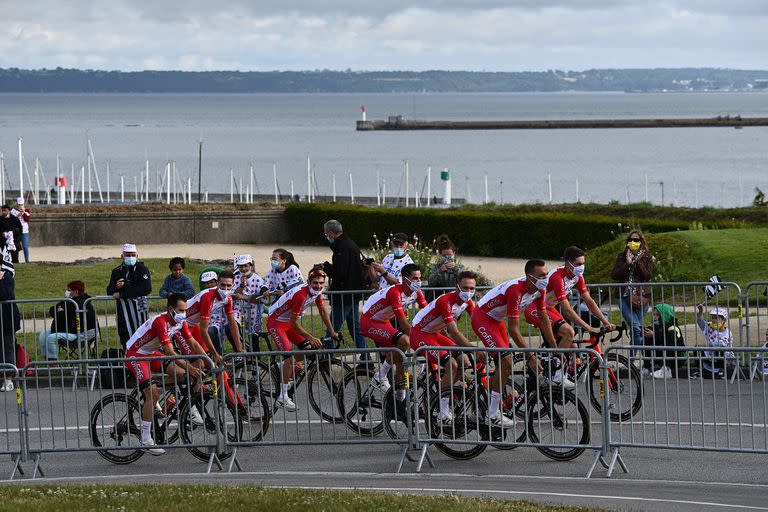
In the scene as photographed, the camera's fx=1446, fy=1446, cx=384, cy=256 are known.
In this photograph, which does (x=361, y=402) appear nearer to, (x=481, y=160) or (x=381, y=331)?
(x=381, y=331)

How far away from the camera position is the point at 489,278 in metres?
27.5

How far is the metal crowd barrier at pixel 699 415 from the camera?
12043 mm

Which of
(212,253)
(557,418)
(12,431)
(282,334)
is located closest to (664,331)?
(557,418)

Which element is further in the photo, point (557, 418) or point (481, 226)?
point (481, 226)

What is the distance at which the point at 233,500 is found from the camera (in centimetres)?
1051

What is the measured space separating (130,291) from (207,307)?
140 inches

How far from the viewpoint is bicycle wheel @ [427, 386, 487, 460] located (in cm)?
1270

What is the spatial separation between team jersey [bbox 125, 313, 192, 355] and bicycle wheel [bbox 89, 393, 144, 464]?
56 centimetres

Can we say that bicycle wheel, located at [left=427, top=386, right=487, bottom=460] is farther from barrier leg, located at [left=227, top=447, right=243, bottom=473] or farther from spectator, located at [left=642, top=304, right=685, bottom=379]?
spectator, located at [left=642, top=304, right=685, bottom=379]

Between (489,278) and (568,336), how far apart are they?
42.5 ft

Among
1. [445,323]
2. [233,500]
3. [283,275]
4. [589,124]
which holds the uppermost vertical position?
[589,124]

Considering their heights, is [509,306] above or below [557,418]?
above

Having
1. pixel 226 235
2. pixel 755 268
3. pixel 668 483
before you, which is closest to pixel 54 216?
pixel 226 235

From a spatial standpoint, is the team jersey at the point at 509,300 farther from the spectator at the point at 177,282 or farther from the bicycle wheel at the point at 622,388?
the spectator at the point at 177,282
